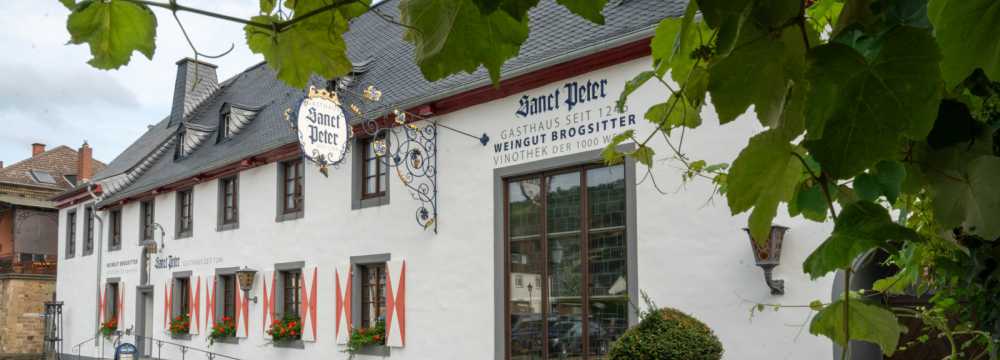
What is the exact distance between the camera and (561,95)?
34.8ft

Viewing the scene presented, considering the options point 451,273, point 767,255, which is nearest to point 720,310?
point 767,255

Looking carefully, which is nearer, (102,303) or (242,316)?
(242,316)

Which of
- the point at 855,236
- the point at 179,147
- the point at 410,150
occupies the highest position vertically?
the point at 179,147

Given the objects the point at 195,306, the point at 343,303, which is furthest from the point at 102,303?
the point at 343,303

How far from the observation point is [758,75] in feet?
3.27

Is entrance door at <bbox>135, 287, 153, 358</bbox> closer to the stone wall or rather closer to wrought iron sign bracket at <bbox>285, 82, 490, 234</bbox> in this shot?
wrought iron sign bracket at <bbox>285, 82, 490, 234</bbox>

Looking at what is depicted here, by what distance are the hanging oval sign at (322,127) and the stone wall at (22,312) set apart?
73.2 ft

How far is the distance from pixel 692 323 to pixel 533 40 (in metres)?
4.97

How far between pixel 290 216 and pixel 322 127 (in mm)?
2909

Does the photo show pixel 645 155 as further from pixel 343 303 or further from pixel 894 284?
pixel 343 303

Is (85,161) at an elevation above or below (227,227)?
above

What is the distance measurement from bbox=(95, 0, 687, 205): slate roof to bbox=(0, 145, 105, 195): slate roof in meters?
12.4

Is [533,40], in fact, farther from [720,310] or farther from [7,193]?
[7,193]

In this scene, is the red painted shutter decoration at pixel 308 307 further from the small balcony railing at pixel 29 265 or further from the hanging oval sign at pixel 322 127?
the small balcony railing at pixel 29 265
